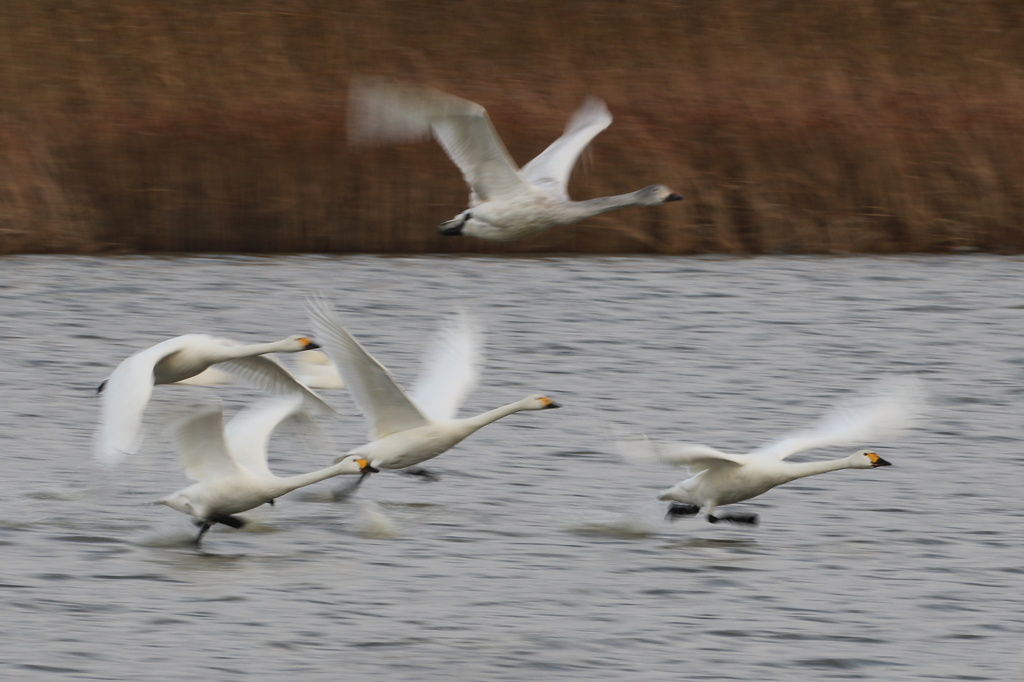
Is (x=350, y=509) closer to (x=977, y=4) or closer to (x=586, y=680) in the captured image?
(x=586, y=680)

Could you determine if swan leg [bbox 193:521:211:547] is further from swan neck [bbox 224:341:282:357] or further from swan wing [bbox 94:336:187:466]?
swan wing [bbox 94:336:187:466]

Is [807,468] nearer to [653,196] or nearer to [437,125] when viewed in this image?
[653,196]

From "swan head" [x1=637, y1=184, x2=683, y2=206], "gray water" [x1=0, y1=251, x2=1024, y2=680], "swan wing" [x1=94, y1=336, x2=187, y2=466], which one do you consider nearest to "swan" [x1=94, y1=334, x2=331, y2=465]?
"swan wing" [x1=94, y1=336, x2=187, y2=466]

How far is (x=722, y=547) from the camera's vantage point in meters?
8.74

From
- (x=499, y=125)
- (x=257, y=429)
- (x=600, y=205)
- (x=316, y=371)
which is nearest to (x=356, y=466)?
(x=257, y=429)

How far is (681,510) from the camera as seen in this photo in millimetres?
8766

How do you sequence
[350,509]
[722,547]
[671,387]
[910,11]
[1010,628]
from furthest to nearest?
[910,11] < [671,387] < [350,509] < [722,547] < [1010,628]

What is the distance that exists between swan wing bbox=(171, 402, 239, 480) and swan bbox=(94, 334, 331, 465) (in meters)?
0.30

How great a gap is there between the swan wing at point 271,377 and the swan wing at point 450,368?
513 mm

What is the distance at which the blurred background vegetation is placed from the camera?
15133mm

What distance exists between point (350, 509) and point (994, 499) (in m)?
3.44

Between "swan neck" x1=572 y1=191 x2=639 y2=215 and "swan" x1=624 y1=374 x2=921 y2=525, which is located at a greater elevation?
"swan neck" x1=572 y1=191 x2=639 y2=215

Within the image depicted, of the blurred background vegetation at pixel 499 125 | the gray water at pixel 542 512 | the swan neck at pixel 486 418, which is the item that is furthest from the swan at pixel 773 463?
the blurred background vegetation at pixel 499 125

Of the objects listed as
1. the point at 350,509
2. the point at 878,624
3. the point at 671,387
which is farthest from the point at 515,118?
the point at 878,624
